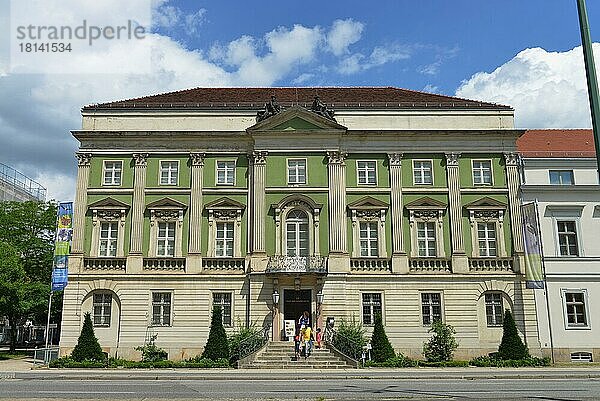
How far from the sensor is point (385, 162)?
121 feet

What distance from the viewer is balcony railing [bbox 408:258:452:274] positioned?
35250 millimetres

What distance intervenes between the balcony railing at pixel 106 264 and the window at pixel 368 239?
14.2m

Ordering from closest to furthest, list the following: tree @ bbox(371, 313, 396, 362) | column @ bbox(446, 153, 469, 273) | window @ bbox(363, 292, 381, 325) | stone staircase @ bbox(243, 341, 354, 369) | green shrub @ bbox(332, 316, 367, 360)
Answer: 1. stone staircase @ bbox(243, 341, 354, 369)
2. green shrub @ bbox(332, 316, 367, 360)
3. tree @ bbox(371, 313, 396, 362)
4. window @ bbox(363, 292, 381, 325)
5. column @ bbox(446, 153, 469, 273)

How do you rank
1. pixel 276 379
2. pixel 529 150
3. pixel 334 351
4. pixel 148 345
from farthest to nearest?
1. pixel 529 150
2. pixel 148 345
3. pixel 334 351
4. pixel 276 379

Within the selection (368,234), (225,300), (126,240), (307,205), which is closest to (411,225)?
(368,234)

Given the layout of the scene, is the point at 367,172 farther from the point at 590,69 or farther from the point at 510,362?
the point at 590,69

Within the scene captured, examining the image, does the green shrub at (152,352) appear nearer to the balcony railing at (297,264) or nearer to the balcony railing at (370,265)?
the balcony railing at (297,264)

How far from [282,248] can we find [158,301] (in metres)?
7.93

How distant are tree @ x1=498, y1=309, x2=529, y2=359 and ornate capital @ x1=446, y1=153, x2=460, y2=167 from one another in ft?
32.0

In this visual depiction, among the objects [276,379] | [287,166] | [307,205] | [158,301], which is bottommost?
[276,379]

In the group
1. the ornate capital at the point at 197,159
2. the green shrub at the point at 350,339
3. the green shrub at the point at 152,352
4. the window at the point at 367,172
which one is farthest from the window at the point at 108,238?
the window at the point at 367,172

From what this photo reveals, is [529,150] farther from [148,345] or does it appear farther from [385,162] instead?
[148,345]

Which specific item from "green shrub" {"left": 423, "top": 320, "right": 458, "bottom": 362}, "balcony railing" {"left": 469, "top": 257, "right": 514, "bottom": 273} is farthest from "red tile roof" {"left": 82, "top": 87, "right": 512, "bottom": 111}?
"green shrub" {"left": 423, "top": 320, "right": 458, "bottom": 362}

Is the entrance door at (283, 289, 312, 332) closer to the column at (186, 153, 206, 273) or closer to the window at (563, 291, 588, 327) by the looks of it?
the column at (186, 153, 206, 273)
